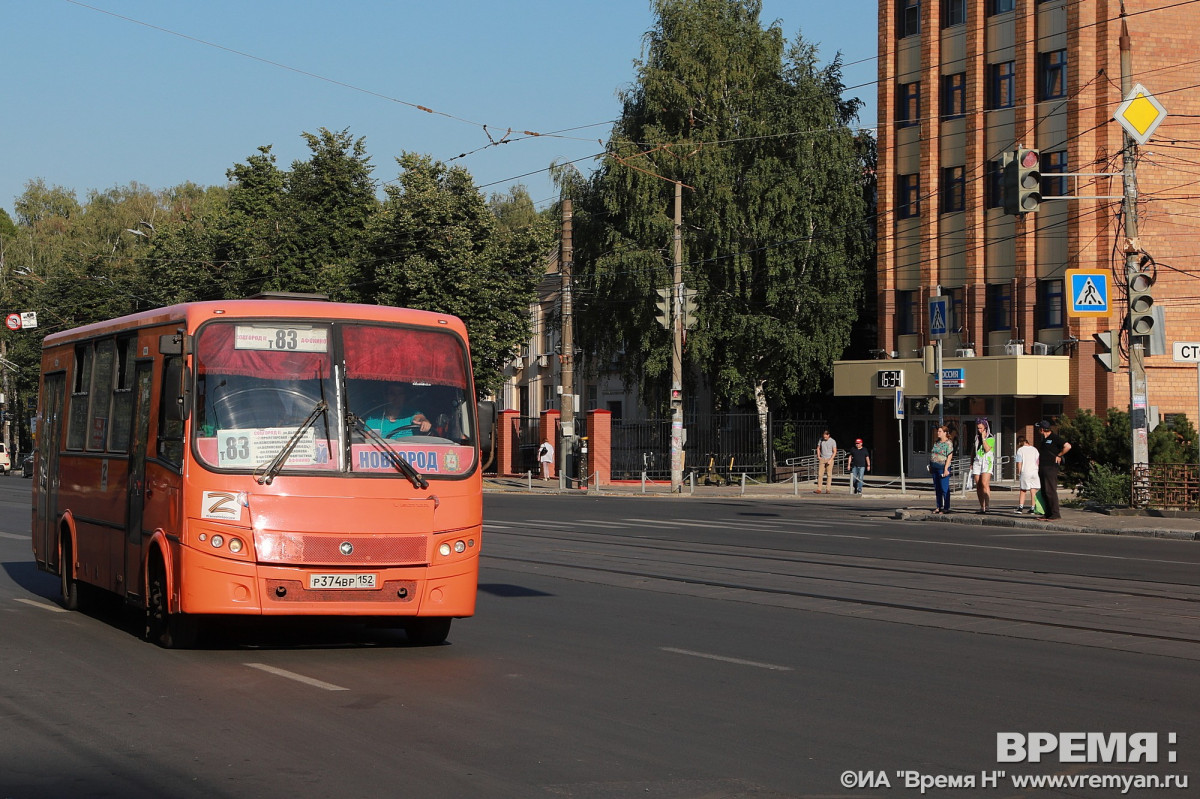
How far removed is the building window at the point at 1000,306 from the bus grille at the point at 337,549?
124 ft

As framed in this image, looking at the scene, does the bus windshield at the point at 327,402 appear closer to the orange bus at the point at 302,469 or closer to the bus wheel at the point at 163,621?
the orange bus at the point at 302,469

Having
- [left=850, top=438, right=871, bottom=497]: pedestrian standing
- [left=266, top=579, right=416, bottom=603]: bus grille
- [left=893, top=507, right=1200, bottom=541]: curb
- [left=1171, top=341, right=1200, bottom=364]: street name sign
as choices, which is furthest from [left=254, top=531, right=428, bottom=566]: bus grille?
[left=850, top=438, right=871, bottom=497]: pedestrian standing

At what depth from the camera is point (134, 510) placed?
1144cm

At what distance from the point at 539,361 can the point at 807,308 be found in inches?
954

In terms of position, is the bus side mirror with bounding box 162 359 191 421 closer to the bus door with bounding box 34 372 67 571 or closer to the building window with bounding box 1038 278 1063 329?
the bus door with bounding box 34 372 67 571

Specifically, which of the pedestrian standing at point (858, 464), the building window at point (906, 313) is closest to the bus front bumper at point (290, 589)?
the pedestrian standing at point (858, 464)

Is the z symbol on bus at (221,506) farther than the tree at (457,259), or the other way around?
the tree at (457,259)

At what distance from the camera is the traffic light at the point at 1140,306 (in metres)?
26.0

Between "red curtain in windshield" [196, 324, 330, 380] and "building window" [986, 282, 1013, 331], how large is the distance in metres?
37.7

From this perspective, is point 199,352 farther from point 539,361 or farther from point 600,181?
point 539,361

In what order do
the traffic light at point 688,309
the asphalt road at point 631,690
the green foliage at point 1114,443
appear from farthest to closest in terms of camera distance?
the traffic light at point 688,309 → the green foliage at point 1114,443 → the asphalt road at point 631,690

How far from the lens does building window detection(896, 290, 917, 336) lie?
4822 cm

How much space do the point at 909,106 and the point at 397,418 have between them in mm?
41059

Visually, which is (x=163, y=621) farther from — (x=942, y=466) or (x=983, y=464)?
(x=983, y=464)
